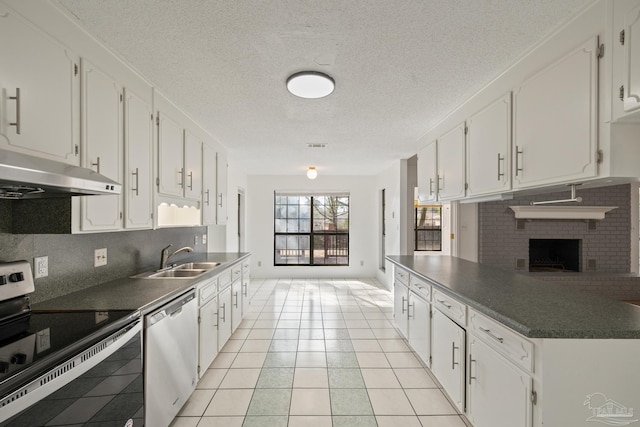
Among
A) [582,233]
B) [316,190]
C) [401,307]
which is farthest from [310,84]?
[582,233]

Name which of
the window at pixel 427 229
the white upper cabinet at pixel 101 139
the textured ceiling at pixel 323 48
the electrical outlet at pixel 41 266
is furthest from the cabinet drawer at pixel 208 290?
the window at pixel 427 229

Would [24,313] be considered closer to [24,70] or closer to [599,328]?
[24,70]

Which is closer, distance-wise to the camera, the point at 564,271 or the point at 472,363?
the point at 472,363

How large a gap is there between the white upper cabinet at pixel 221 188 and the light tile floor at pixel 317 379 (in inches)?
57.7

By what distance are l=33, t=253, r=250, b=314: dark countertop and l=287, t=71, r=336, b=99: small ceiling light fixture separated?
5.55ft

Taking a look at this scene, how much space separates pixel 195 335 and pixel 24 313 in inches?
42.6

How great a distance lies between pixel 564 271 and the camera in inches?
192

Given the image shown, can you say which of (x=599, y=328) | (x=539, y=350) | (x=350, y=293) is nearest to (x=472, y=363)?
(x=539, y=350)

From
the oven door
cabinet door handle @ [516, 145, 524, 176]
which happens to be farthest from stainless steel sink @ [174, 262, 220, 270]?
cabinet door handle @ [516, 145, 524, 176]

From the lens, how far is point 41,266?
1692mm

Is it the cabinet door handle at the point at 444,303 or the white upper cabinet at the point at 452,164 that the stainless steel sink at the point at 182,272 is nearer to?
the cabinet door handle at the point at 444,303

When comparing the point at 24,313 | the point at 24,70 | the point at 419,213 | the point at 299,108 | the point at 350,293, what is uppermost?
the point at 299,108

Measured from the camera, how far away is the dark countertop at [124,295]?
5.29 ft

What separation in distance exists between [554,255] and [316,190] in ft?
15.5
